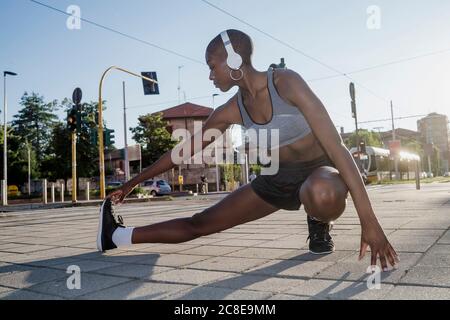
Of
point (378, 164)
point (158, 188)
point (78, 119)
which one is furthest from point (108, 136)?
point (378, 164)

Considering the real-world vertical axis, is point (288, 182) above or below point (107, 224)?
above

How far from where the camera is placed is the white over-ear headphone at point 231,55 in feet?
9.12

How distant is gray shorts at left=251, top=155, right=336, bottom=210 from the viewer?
9.49 ft

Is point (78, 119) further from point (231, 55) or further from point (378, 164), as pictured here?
point (378, 164)

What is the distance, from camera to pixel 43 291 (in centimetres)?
256

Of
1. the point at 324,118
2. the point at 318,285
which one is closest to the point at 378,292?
the point at 318,285

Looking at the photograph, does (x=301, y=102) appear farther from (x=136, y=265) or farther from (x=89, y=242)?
(x=89, y=242)

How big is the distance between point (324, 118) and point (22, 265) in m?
2.86

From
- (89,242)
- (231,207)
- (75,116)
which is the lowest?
(89,242)

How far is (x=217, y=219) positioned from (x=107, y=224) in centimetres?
106

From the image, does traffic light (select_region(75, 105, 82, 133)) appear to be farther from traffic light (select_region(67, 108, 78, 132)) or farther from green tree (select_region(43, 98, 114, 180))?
green tree (select_region(43, 98, 114, 180))

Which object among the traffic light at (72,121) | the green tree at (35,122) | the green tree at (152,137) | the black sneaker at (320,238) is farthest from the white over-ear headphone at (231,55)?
the green tree at (35,122)

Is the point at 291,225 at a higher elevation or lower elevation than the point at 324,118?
lower

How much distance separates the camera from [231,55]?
2787mm
